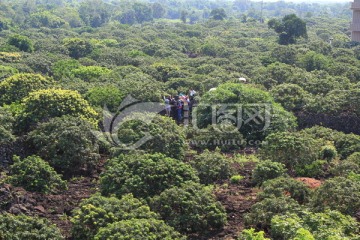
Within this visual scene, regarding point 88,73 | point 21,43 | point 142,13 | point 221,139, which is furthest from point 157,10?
point 221,139

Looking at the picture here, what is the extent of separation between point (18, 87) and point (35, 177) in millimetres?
6842

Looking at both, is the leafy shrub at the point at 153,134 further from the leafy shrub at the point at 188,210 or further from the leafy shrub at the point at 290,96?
Result: the leafy shrub at the point at 290,96

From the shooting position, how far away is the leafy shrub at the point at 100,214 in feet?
34.3

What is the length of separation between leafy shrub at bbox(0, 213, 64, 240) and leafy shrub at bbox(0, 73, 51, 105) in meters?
8.96

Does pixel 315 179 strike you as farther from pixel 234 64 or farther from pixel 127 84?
pixel 234 64

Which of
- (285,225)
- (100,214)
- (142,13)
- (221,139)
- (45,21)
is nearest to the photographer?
(285,225)

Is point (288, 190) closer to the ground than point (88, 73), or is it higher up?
closer to the ground

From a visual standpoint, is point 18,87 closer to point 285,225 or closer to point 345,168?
point 345,168

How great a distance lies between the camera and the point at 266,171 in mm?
14031

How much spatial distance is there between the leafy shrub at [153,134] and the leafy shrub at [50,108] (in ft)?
5.14

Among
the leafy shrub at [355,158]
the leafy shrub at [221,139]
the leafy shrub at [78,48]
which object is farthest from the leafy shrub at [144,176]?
the leafy shrub at [78,48]

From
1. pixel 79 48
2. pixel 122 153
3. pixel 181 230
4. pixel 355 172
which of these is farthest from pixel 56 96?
pixel 79 48

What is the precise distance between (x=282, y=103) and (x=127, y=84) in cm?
614

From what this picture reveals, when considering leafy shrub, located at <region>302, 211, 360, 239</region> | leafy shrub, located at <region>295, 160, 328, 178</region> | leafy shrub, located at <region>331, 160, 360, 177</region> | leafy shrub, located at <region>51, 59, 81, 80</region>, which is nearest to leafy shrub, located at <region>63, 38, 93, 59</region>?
leafy shrub, located at <region>51, 59, 81, 80</region>
